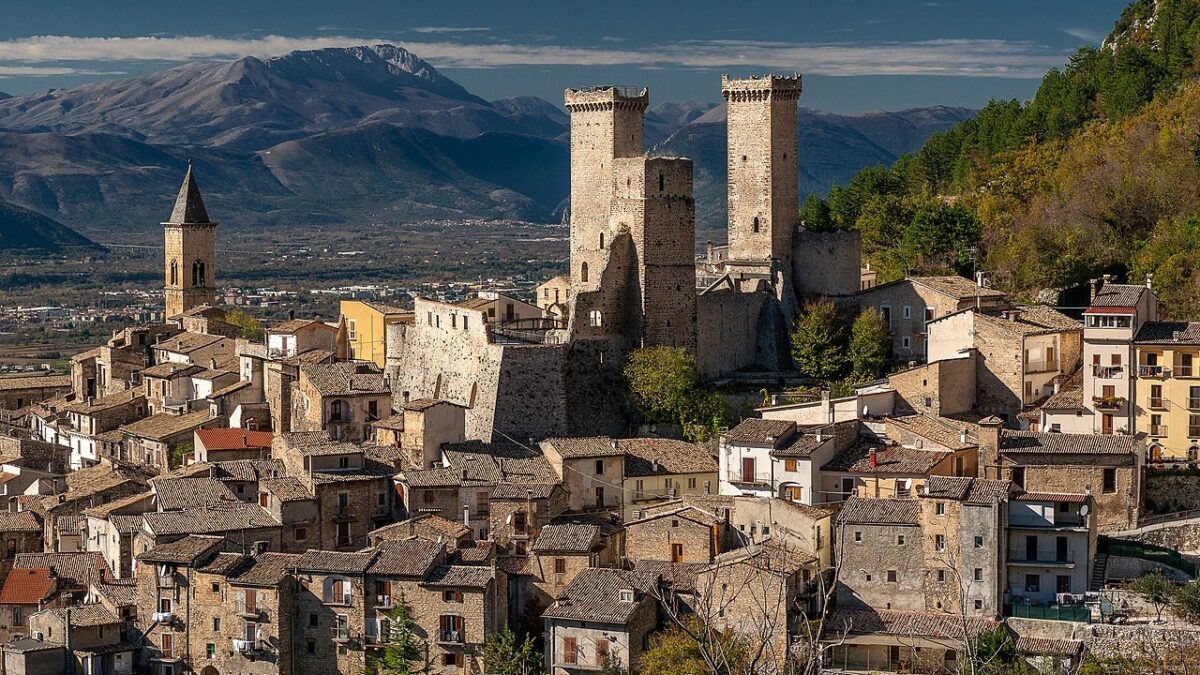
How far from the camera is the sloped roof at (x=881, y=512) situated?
45.2 m

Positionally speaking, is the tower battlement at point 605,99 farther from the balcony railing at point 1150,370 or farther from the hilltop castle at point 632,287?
the balcony railing at point 1150,370

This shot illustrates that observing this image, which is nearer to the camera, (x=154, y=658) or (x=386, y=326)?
(x=154, y=658)

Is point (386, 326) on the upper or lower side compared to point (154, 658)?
upper

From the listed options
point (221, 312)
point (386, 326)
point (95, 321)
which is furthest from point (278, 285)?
point (386, 326)

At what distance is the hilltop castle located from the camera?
185ft

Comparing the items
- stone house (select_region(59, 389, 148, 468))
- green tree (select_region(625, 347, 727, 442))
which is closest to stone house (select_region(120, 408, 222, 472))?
stone house (select_region(59, 389, 148, 468))

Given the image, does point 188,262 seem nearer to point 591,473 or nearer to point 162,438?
point 162,438

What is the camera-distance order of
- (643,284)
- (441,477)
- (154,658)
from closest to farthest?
1. (154,658)
2. (441,477)
3. (643,284)

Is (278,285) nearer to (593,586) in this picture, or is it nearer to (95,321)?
(95,321)

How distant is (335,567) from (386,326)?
58.2 ft

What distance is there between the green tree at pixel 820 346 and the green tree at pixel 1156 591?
16.7 m

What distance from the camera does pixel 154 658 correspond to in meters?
48.6

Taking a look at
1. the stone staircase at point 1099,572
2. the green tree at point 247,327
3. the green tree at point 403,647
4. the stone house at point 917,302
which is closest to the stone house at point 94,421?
the green tree at point 247,327

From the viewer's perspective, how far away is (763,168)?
6412 centimetres
